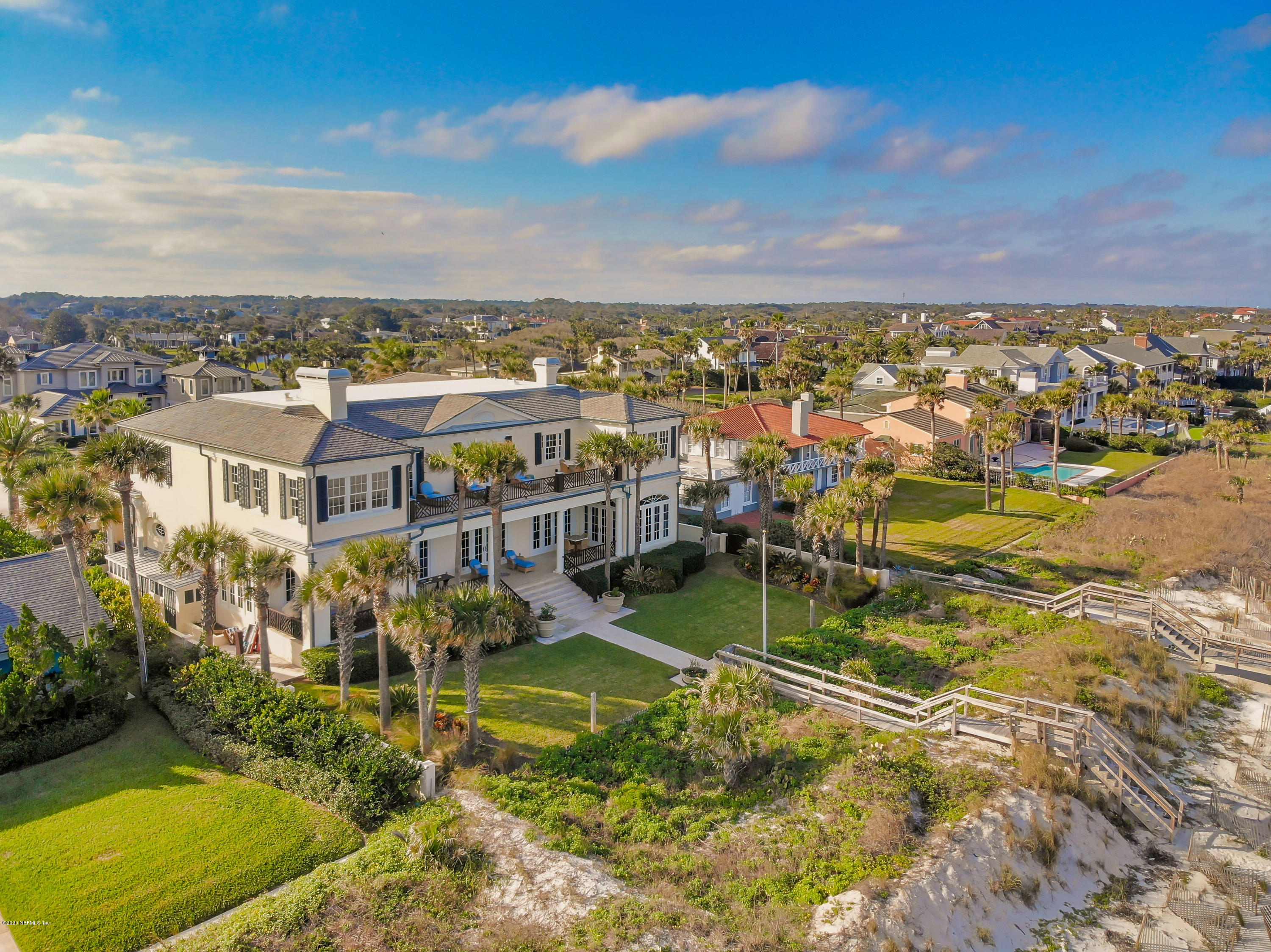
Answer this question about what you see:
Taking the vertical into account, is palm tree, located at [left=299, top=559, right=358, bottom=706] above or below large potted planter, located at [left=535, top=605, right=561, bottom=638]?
above

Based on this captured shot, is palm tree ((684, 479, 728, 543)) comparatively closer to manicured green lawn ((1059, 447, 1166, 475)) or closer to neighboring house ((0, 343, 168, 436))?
manicured green lawn ((1059, 447, 1166, 475))

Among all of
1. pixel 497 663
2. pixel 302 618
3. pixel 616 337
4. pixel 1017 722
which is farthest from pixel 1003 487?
pixel 616 337

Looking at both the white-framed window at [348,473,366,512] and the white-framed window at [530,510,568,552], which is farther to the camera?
the white-framed window at [530,510,568,552]

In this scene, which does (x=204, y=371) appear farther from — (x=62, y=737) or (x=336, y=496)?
(x=62, y=737)

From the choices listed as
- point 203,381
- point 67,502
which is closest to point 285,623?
point 67,502

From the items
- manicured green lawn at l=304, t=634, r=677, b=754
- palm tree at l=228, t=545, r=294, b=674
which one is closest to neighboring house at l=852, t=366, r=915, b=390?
manicured green lawn at l=304, t=634, r=677, b=754

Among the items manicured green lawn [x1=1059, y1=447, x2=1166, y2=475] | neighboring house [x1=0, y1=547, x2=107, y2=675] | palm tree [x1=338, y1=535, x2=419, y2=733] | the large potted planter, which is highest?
palm tree [x1=338, y1=535, x2=419, y2=733]

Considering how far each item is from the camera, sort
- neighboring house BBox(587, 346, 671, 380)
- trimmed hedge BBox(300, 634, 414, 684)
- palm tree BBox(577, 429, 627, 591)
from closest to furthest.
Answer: trimmed hedge BBox(300, 634, 414, 684), palm tree BBox(577, 429, 627, 591), neighboring house BBox(587, 346, 671, 380)
